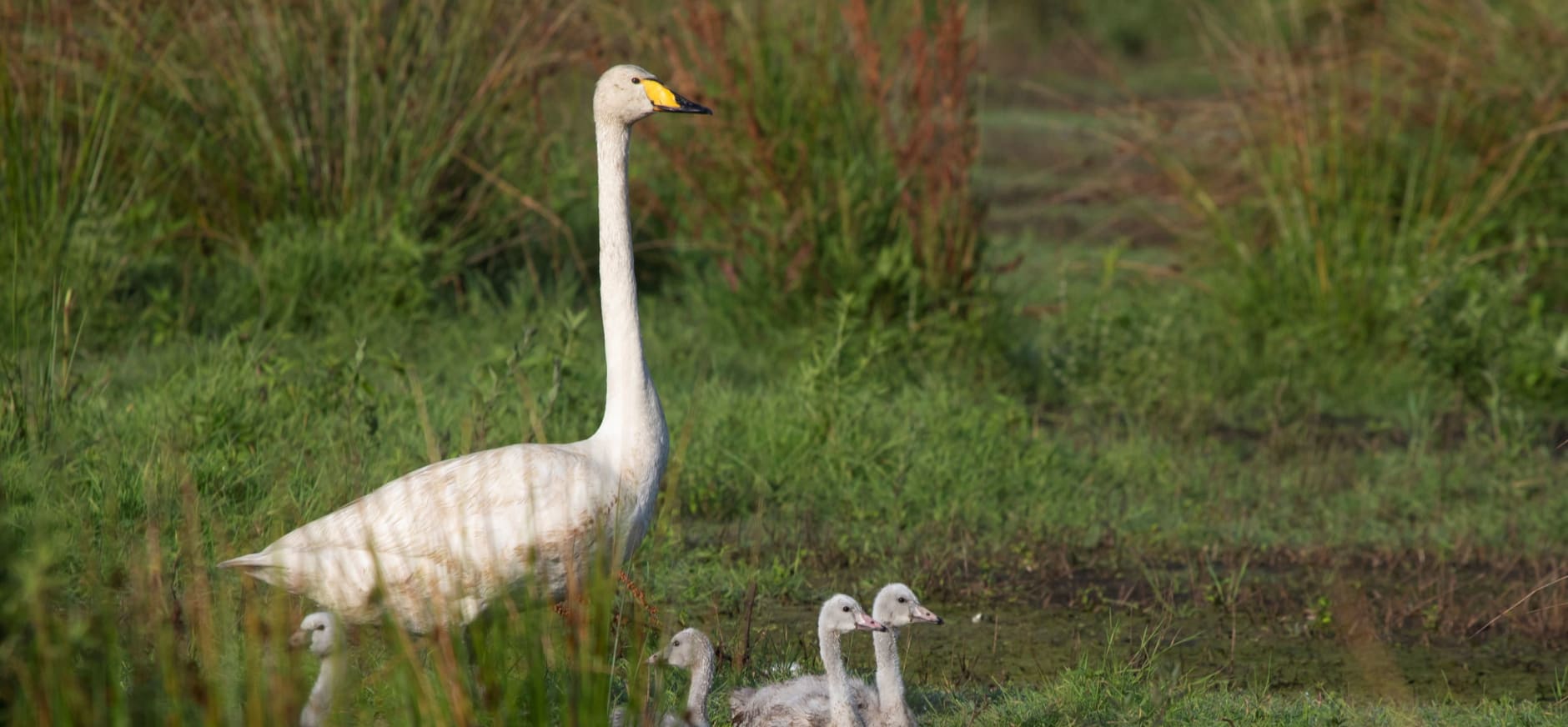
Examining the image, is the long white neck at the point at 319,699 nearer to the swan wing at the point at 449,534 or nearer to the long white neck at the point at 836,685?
the swan wing at the point at 449,534

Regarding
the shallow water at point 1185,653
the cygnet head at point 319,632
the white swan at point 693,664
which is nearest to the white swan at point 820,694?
the white swan at point 693,664

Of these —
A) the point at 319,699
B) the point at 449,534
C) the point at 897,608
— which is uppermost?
the point at 449,534

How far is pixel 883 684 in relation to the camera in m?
4.60

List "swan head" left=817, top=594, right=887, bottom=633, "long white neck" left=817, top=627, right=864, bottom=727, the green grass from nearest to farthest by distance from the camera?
"long white neck" left=817, top=627, right=864, bottom=727 → "swan head" left=817, top=594, right=887, bottom=633 → the green grass

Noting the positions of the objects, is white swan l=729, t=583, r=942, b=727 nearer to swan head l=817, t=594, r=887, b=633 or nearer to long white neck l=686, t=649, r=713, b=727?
swan head l=817, t=594, r=887, b=633

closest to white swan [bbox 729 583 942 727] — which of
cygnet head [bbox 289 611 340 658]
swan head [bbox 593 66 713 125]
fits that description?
cygnet head [bbox 289 611 340 658]

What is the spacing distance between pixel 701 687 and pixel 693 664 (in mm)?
82

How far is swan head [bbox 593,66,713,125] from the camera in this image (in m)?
4.93

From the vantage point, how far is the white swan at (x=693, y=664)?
4.41 meters

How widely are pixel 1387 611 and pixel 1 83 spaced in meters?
5.64

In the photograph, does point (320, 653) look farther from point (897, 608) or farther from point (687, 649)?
point (897, 608)

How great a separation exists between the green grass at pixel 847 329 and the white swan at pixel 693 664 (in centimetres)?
21

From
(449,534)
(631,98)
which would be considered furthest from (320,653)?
(631,98)

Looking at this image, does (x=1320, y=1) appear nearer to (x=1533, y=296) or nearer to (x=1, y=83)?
(x=1533, y=296)
